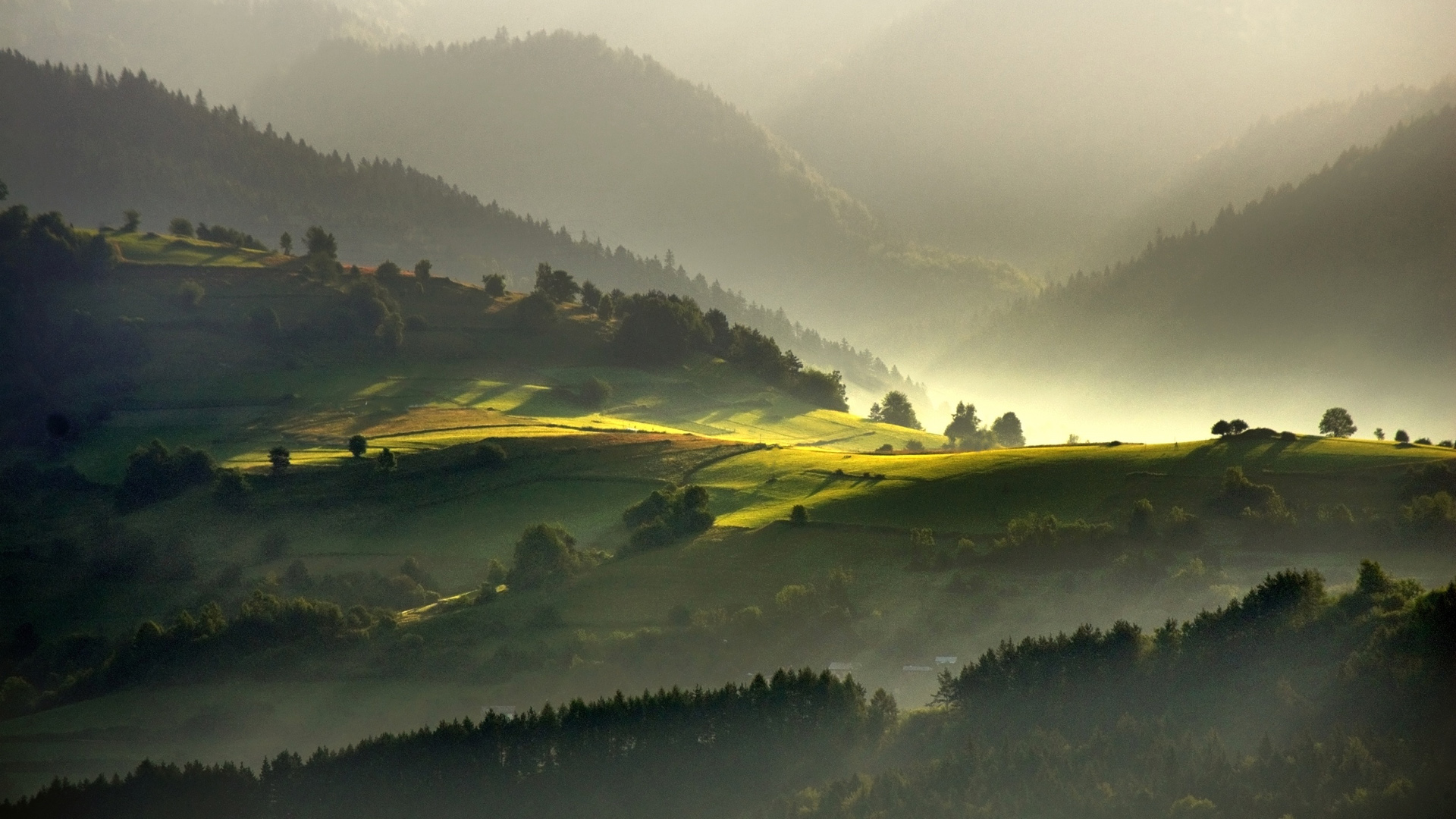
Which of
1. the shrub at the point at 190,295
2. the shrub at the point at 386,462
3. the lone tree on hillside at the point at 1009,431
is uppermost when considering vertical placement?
the shrub at the point at 190,295

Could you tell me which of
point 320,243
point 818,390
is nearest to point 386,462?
point 818,390

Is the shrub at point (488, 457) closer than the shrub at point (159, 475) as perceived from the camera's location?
No

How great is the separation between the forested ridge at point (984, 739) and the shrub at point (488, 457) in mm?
54779

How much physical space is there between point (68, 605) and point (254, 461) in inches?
983

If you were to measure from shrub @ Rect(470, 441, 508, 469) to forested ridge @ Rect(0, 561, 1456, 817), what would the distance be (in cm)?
5478

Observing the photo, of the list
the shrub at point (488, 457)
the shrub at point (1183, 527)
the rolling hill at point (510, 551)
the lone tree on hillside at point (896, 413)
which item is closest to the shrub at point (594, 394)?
the rolling hill at point (510, 551)

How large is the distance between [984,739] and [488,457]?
71092mm

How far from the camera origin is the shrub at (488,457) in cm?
11725

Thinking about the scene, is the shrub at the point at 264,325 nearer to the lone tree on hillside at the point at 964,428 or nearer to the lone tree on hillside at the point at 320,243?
the lone tree on hillside at the point at 320,243

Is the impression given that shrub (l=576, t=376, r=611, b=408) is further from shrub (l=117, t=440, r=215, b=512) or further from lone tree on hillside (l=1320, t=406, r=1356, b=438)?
lone tree on hillside (l=1320, t=406, r=1356, b=438)

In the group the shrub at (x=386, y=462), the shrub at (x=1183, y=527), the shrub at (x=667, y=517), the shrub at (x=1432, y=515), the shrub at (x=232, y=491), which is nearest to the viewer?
the shrub at (x=1432, y=515)

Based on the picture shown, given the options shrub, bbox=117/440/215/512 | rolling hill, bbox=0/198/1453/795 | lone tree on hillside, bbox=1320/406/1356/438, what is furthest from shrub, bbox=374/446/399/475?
lone tree on hillside, bbox=1320/406/1356/438

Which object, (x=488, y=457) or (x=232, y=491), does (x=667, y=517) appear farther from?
(x=232, y=491)

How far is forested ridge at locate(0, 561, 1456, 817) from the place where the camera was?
51312mm
